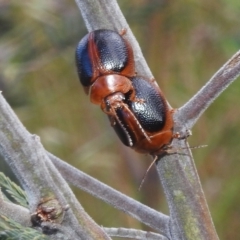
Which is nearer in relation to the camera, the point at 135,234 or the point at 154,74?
the point at 135,234

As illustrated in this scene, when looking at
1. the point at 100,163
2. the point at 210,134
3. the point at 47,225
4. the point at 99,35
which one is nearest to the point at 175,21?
the point at 210,134

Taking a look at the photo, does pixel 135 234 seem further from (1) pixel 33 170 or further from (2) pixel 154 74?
(2) pixel 154 74

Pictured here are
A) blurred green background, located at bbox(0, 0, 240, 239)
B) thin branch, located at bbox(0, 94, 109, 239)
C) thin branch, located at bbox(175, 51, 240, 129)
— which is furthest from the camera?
blurred green background, located at bbox(0, 0, 240, 239)

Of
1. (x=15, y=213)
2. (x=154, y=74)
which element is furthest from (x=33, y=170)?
(x=154, y=74)

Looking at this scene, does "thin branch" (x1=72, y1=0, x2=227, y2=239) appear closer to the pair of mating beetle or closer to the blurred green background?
the pair of mating beetle

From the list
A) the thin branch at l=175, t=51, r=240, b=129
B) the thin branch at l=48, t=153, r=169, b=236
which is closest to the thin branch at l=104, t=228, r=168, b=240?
the thin branch at l=48, t=153, r=169, b=236

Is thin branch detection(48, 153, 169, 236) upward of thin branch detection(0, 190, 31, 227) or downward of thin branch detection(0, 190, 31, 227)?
downward

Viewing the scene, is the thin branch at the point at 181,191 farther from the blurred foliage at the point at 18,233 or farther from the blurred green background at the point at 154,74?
the blurred green background at the point at 154,74

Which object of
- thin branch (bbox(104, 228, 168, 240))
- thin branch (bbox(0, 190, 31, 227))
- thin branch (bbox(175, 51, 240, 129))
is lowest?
thin branch (bbox(104, 228, 168, 240))
